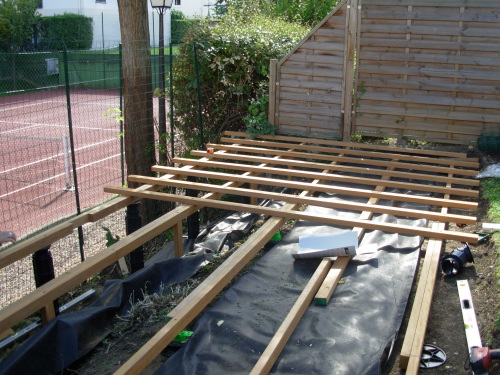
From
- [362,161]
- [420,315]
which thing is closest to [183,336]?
[420,315]

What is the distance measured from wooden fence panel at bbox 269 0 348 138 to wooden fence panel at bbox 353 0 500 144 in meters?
0.30

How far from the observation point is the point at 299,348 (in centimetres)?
320

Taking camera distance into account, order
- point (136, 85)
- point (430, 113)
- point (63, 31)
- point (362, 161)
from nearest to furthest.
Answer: point (362, 161), point (430, 113), point (136, 85), point (63, 31)

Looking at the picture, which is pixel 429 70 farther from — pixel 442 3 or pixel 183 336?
pixel 183 336

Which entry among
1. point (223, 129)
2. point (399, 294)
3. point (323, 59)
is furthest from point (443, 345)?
point (223, 129)

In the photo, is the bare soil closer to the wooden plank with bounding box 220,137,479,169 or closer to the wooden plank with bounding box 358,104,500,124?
the wooden plank with bounding box 220,137,479,169

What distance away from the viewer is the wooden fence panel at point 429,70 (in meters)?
6.63

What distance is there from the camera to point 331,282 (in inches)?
150

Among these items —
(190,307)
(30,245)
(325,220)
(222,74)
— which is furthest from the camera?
(222,74)

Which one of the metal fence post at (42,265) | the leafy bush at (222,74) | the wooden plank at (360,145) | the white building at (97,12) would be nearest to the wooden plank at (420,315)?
the wooden plank at (360,145)

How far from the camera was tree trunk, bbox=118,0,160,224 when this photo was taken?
7.12 meters

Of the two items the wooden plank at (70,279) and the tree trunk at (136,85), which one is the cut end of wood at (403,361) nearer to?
the wooden plank at (70,279)

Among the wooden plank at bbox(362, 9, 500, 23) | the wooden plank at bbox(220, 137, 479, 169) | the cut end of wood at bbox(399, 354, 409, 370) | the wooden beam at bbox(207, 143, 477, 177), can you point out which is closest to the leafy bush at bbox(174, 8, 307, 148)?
the wooden plank at bbox(220, 137, 479, 169)

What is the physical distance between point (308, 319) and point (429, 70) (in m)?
4.68
